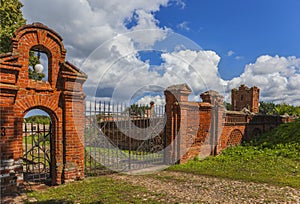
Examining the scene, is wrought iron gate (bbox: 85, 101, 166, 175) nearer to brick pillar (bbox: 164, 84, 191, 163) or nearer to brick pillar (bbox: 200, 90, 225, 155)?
brick pillar (bbox: 164, 84, 191, 163)

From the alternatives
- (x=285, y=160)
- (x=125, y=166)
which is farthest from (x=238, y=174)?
(x=125, y=166)

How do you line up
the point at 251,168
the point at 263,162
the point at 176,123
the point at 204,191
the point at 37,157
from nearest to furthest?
the point at 204,191 < the point at 37,157 < the point at 251,168 < the point at 263,162 < the point at 176,123

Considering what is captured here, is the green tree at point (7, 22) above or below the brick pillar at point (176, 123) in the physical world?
above

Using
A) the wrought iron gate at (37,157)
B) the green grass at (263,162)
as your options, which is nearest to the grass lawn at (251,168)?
the green grass at (263,162)

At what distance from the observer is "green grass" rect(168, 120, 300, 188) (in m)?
7.18

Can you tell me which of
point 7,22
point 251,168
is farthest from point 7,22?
point 251,168

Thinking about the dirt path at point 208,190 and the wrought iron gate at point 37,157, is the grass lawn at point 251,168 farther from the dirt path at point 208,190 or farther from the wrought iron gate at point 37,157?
the wrought iron gate at point 37,157

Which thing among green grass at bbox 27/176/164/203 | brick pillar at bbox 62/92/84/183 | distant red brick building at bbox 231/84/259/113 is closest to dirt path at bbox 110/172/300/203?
green grass at bbox 27/176/164/203

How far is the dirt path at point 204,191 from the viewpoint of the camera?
5.20 meters

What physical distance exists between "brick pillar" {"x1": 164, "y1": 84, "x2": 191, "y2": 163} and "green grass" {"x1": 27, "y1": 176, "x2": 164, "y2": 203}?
310cm

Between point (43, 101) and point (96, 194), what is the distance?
9.33 ft

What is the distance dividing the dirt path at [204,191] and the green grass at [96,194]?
0.48 feet

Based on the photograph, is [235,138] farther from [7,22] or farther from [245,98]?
[7,22]

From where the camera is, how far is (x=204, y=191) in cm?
587
